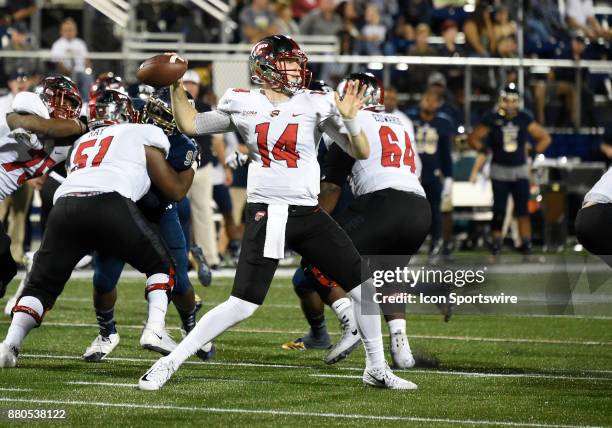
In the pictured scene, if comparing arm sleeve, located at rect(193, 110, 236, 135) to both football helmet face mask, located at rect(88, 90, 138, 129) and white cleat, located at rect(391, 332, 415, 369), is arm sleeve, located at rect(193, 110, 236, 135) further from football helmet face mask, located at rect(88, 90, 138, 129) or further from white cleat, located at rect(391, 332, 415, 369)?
white cleat, located at rect(391, 332, 415, 369)

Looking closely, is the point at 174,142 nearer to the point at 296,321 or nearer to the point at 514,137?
the point at 296,321

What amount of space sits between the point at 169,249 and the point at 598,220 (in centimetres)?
235

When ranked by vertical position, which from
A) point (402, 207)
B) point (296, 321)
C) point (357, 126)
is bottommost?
point (296, 321)

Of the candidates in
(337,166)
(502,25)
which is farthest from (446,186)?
(337,166)

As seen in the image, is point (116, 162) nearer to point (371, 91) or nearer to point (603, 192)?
point (371, 91)

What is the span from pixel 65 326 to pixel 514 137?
21.7ft

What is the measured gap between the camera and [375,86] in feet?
23.7

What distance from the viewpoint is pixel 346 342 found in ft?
22.5

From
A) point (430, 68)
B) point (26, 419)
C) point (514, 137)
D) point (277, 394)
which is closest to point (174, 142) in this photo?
point (277, 394)

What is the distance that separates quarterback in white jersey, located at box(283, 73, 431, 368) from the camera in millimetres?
6863

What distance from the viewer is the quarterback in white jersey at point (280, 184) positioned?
581 cm

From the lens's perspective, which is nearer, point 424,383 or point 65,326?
point 424,383

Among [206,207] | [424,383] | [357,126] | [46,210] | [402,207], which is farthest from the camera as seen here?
[206,207]

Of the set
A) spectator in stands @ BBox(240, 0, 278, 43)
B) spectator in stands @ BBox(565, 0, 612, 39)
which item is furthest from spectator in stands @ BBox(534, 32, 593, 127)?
spectator in stands @ BBox(240, 0, 278, 43)
